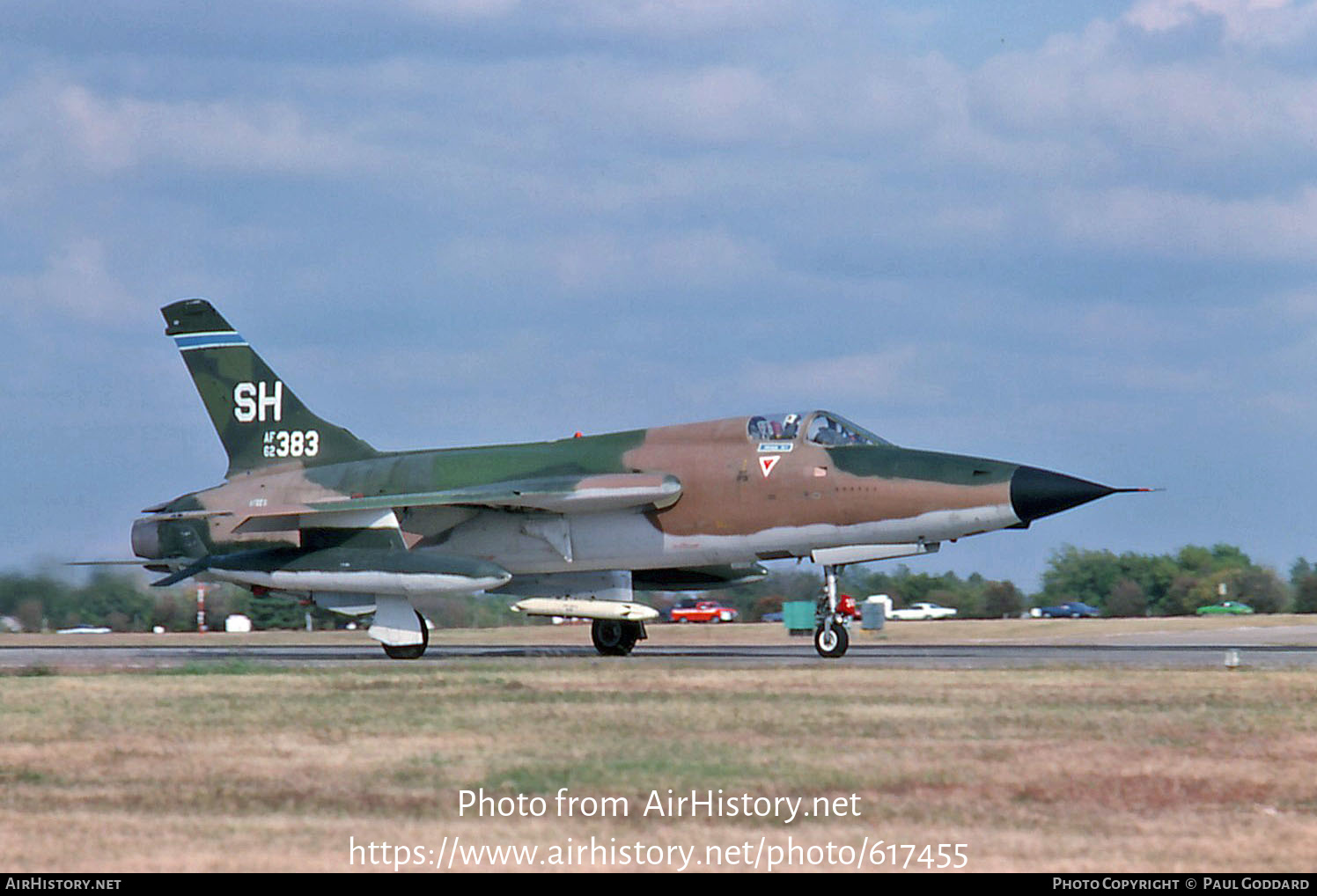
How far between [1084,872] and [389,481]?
18.4 meters

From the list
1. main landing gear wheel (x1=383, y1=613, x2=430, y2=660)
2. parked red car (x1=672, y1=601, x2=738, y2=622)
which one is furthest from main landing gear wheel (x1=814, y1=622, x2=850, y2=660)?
parked red car (x1=672, y1=601, x2=738, y2=622)

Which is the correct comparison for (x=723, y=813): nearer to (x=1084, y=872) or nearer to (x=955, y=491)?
(x=1084, y=872)

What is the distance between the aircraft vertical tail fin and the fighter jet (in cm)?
4

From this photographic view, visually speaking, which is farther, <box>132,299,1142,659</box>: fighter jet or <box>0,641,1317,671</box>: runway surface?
<box>132,299,1142,659</box>: fighter jet

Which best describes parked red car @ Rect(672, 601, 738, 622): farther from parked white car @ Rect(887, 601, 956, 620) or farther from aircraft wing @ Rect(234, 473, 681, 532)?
aircraft wing @ Rect(234, 473, 681, 532)

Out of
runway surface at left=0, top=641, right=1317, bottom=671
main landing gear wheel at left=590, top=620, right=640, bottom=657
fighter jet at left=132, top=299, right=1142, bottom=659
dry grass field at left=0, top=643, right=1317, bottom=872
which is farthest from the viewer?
main landing gear wheel at left=590, top=620, right=640, bottom=657

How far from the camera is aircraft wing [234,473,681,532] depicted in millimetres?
22219

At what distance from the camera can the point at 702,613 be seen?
57.5m

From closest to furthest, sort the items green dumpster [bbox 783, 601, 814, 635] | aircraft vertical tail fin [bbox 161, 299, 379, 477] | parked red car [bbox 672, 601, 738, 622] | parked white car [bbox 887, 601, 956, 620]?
aircraft vertical tail fin [bbox 161, 299, 379, 477] < green dumpster [bbox 783, 601, 814, 635] < parked red car [bbox 672, 601, 738, 622] < parked white car [bbox 887, 601, 956, 620]

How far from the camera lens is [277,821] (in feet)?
27.6

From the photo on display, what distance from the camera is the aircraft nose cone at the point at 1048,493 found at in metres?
20.1

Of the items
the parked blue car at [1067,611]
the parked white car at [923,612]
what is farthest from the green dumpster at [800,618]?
the parked white car at [923,612]

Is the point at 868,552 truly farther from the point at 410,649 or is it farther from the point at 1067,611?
the point at 1067,611
